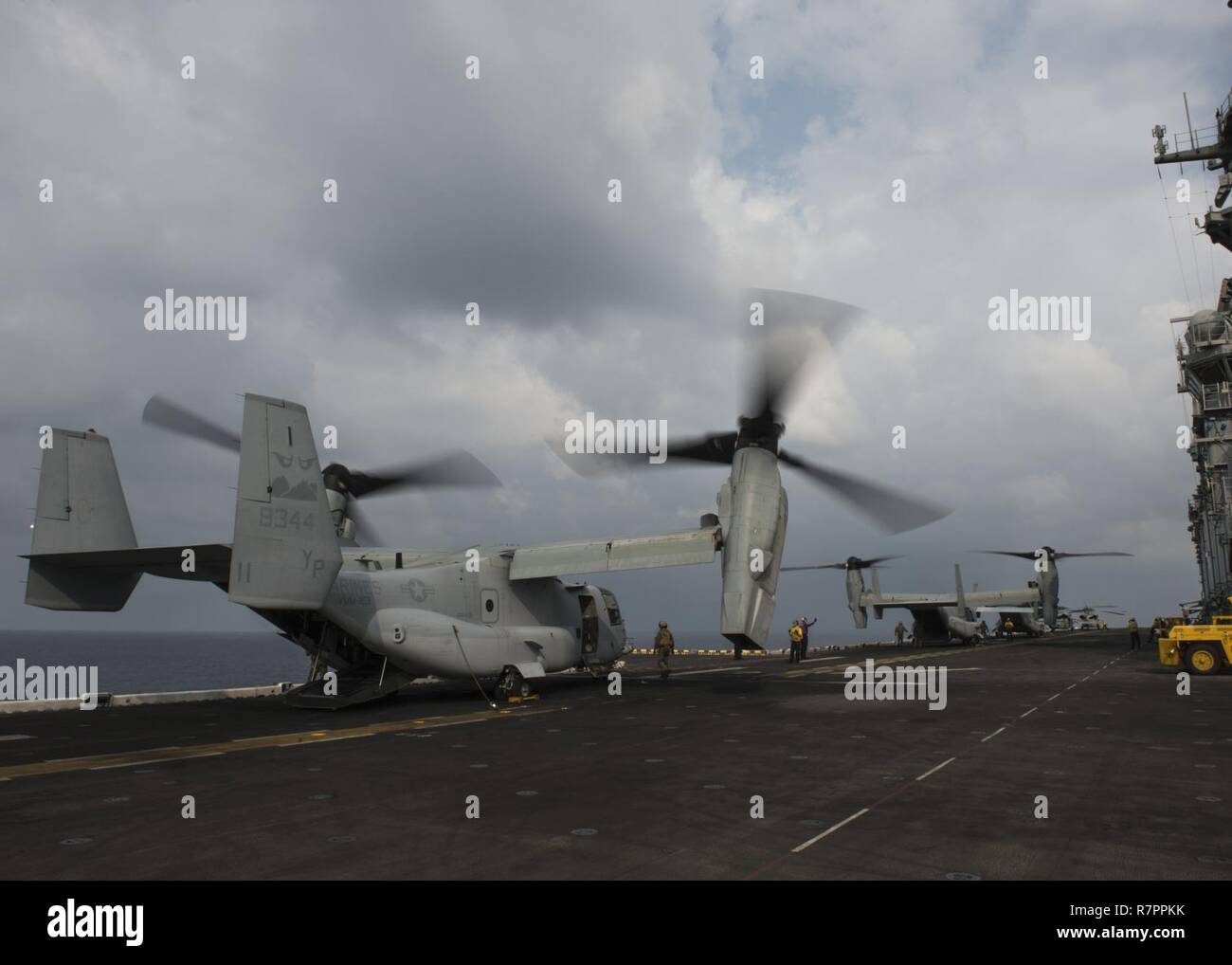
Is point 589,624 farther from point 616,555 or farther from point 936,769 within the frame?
point 936,769

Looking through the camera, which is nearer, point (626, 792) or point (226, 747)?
point (626, 792)

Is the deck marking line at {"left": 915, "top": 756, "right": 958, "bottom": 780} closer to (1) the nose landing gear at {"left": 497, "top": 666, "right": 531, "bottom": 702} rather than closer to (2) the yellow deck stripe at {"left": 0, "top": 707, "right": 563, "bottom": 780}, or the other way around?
(2) the yellow deck stripe at {"left": 0, "top": 707, "right": 563, "bottom": 780}

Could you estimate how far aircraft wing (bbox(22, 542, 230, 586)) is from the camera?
1612 centimetres

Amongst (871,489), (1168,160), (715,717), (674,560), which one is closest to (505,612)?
(674,560)

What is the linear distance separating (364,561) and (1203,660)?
2749cm

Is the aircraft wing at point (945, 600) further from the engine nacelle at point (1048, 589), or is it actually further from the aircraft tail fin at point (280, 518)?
the aircraft tail fin at point (280, 518)

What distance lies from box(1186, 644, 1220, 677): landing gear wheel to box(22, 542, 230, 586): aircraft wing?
3001 cm

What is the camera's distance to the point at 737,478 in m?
19.5

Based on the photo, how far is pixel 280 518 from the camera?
53.3ft

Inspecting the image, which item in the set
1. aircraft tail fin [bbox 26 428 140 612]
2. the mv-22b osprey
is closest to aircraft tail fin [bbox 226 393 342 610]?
the mv-22b osprey

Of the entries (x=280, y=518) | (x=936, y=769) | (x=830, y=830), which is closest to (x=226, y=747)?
(x=280, y=518)

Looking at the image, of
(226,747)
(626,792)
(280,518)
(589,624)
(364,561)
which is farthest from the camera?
(589,624)

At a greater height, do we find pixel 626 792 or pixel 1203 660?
pixel 626 792
